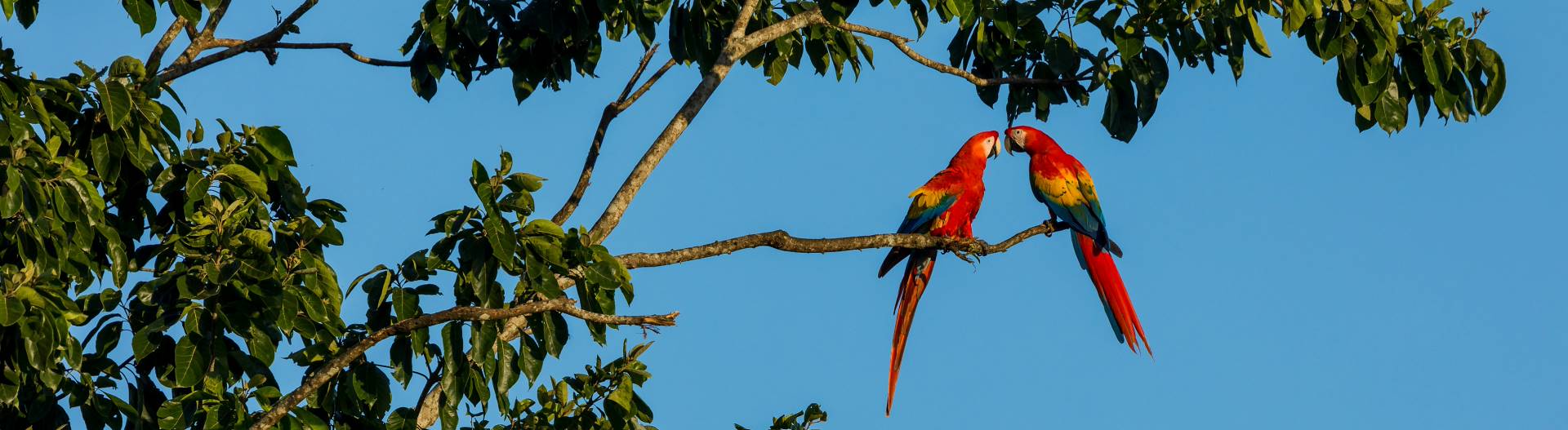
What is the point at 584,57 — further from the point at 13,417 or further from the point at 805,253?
the point at 13,417

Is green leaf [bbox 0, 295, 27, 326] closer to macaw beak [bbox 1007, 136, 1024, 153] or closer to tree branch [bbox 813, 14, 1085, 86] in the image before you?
tree branch [bbox 813, 14, 1085, 86]

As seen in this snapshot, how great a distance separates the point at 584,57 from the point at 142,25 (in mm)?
1940

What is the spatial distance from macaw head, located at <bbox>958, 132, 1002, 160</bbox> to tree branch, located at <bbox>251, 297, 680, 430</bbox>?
3378mm

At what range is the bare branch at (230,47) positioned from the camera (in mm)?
5859

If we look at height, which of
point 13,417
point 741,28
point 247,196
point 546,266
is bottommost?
point 13,417

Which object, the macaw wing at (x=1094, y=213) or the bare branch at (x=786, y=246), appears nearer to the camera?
the bare branch at (x=786, y=246)

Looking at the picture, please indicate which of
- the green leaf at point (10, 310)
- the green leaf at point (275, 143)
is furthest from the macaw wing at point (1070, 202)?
the green leaf at point (10, 310)

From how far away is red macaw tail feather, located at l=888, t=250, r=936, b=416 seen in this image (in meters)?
5.99

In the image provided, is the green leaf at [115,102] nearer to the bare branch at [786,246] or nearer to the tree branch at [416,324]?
the tree branch at [416,324]

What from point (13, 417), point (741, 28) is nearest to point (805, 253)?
point (741, 28)

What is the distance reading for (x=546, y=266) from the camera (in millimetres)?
3934

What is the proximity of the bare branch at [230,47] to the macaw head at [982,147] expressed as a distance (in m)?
3.17

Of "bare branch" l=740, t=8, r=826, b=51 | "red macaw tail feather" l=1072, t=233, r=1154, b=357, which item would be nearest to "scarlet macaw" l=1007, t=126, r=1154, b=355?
"red macaw tail feather" l=1072, t=233, r=1154, b=357

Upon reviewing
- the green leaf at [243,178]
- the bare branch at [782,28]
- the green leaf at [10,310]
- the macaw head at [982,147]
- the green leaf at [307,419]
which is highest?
the macaw head at [982,147]
